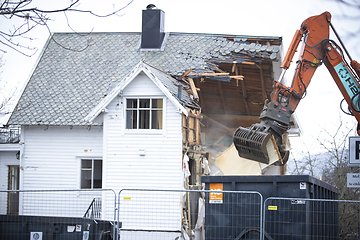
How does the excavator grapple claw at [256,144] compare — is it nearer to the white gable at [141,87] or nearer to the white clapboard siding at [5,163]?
the white gable at [141,87]

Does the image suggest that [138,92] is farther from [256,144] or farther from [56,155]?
[256,144]

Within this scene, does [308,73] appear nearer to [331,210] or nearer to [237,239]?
[331,210]

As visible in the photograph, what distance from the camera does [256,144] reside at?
12180 mm

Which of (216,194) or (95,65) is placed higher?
(95,65)

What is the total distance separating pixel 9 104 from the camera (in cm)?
2742

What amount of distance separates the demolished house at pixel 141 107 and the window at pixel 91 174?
0.04 meters

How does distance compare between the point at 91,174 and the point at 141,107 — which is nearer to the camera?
the point at 141,107

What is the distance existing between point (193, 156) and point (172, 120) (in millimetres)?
2306

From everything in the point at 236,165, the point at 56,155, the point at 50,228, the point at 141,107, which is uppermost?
the point at 141,107

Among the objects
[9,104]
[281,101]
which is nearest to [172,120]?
[281,101]

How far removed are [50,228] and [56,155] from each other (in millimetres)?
7868

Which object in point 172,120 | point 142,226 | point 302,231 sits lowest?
point 142,226

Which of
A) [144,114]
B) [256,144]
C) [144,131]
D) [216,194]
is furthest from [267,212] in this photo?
[144,114]

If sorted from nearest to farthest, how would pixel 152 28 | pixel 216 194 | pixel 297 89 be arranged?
pixel 216 194
pixel 297 89
pixel 152 28
